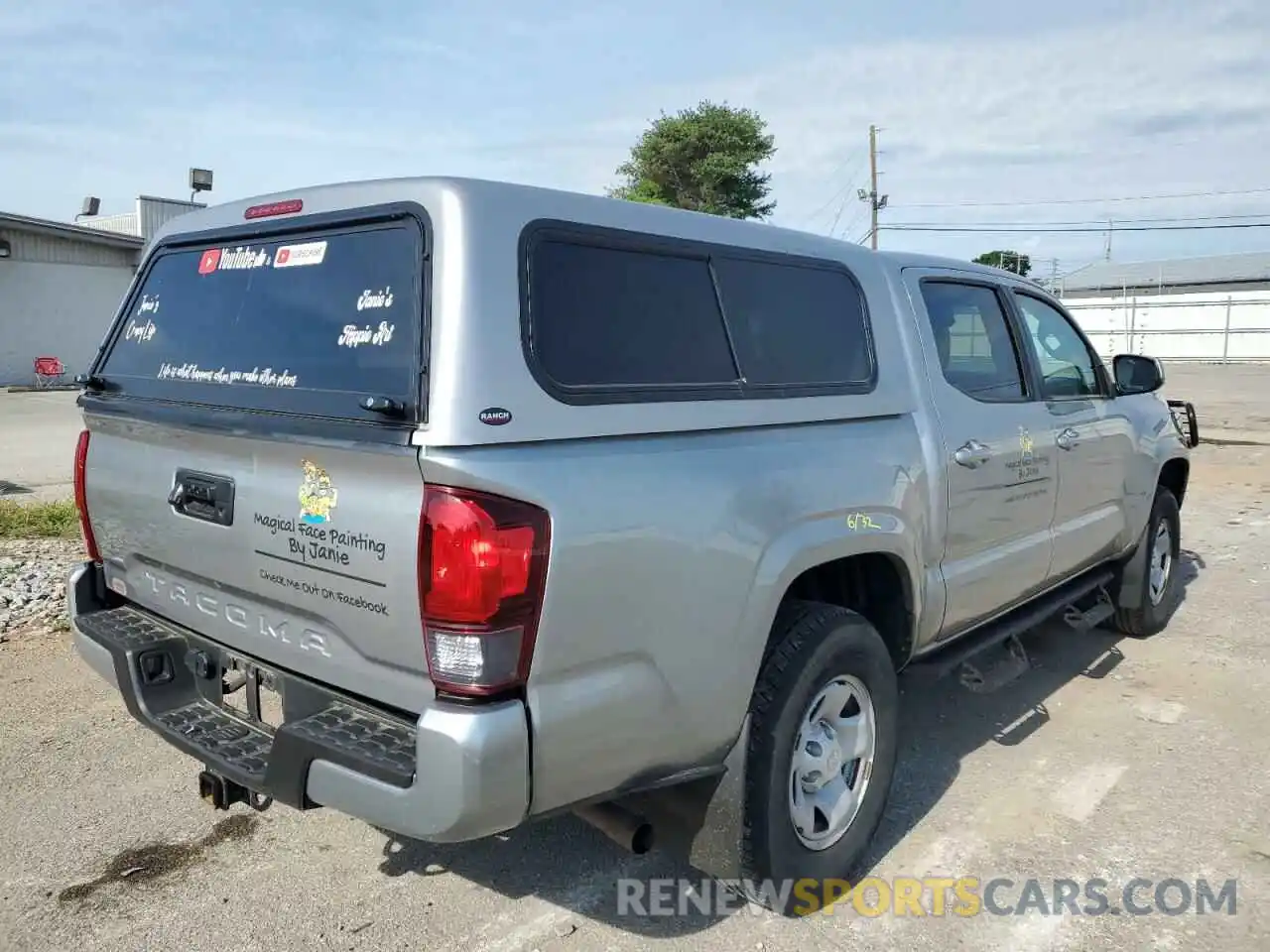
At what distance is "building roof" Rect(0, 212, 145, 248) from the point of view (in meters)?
22.0

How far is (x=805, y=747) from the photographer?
3.00m

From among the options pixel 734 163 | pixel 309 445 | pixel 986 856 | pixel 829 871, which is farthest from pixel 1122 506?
pixel 734 163

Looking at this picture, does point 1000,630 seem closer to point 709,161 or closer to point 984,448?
point 984,448

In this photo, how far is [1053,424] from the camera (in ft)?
14.2

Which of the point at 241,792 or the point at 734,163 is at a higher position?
the point at 734,163

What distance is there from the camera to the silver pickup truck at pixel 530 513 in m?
2.19

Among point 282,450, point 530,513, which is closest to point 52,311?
point 282,450

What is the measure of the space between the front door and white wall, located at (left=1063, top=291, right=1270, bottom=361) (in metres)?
36.0

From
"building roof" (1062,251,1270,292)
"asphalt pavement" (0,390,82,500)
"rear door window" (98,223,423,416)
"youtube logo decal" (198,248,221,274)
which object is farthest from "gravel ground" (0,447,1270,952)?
"building roof" (1062,251,1270,292)

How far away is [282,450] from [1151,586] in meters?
5.04

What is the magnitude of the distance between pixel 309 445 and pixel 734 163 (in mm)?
42640

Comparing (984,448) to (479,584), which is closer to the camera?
(479,584)

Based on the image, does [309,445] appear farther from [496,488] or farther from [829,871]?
[829,871]

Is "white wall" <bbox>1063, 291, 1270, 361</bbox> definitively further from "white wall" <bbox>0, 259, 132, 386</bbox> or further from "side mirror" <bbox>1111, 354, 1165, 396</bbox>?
"side mirror" <bbox>1111, 354, 1165, 396</bbox>
